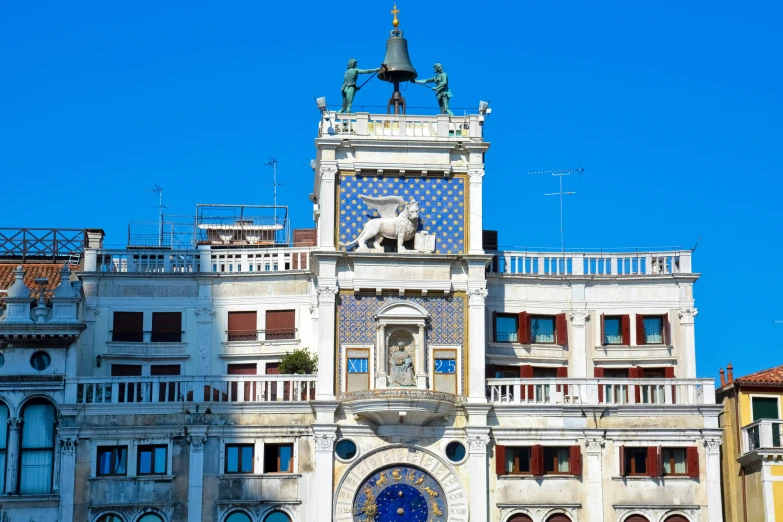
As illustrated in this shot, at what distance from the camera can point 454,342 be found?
62.9 meters

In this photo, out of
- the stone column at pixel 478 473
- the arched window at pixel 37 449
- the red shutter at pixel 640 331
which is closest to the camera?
the stone column at pixel 478 473

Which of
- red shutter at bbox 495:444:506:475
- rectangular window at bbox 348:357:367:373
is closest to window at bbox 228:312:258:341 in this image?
rectangular window at bbox 348:357:367:373

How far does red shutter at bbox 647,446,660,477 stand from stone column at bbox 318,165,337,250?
44.4 ft

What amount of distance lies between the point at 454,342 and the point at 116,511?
13.4m

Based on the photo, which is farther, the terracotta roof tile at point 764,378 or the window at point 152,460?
the terracotta roof tile at point 764,378

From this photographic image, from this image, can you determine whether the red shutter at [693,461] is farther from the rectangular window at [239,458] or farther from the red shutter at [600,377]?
the rectangular window at [239,458]

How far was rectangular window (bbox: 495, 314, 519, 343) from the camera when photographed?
66125 mm

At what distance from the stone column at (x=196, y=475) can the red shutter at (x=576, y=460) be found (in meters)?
13.1

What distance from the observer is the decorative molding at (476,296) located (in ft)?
208

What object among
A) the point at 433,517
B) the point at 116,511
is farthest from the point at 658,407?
the point at 116,511

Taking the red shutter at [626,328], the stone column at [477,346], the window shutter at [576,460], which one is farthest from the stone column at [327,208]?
the red shutter at [626,328]

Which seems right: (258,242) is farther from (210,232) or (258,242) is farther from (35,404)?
(35,404)

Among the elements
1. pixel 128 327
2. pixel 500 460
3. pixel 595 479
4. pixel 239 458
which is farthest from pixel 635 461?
pixel 128 327

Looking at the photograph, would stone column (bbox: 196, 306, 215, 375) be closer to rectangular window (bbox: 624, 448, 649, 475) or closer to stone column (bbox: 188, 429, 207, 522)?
stone column (bbox: 188, 429, 207, 522)
